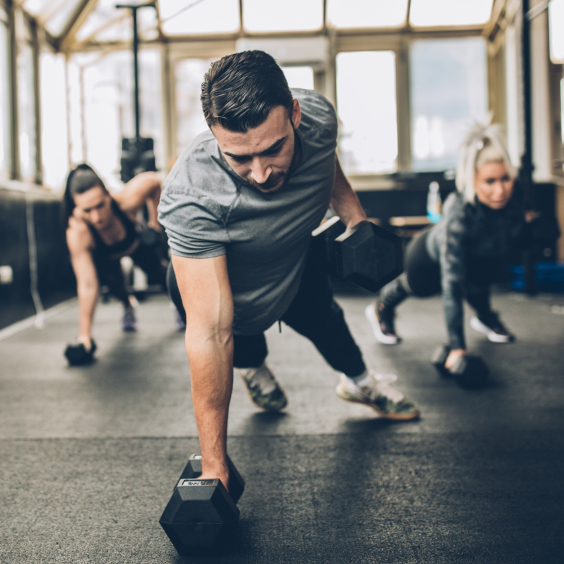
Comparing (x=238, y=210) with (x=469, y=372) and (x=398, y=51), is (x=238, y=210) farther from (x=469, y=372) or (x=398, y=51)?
(x=398, y=51)

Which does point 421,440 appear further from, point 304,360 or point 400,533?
point 304,360

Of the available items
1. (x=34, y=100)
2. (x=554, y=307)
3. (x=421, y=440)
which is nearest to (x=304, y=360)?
(x=421, y=440)

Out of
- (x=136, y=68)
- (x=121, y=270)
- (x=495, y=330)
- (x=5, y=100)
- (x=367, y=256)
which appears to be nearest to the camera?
(x=367, y=256)

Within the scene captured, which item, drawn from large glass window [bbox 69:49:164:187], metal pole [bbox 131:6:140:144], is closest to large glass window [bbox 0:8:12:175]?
metal pole [bbox 131:6:140:144]

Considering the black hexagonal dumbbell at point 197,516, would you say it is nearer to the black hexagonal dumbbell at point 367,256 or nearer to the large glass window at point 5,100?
the black hexagonal dumbbell at point 367,256

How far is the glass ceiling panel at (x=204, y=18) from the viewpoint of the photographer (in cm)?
570

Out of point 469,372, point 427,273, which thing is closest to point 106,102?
point 427,273

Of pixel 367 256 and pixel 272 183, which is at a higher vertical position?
pixel 272 183

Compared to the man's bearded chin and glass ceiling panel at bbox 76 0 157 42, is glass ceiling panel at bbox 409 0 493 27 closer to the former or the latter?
glass ceiling panel at bbox 76 0 157 42

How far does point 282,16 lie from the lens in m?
5.81

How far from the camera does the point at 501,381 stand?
2066mm

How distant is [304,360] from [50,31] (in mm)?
4286

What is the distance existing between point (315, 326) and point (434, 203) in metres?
4.09

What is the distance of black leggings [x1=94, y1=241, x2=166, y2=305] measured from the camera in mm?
2994
